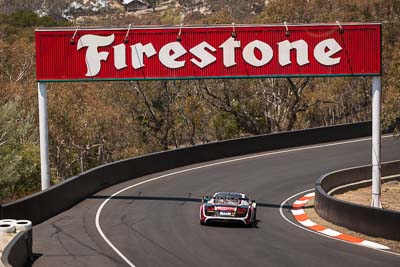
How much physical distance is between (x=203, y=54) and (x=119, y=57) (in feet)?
11.0

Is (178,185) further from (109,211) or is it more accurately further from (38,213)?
(38,213)

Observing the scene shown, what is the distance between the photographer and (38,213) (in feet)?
76.5

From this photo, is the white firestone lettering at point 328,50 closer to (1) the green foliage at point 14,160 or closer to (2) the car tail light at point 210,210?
(2) the car tail light at point 210,210

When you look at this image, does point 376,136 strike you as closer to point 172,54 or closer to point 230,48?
point 230,48

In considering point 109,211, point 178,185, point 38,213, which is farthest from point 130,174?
point 38,213

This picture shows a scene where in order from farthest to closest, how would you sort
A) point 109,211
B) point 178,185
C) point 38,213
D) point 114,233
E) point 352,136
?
point 352,136 < point 178,185 < point 109,211 < point 38,213 < point 114,233

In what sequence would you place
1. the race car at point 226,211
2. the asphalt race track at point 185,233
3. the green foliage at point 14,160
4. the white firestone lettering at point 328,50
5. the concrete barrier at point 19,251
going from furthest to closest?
1. the green foliage at point 14,160
2. the white firestone lettering at point 328,50
3. the race car at point 226,211
4. the asphalt race track at point 185,233
5. the concrete barrier at point 19,251

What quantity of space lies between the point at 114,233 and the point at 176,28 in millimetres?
9060

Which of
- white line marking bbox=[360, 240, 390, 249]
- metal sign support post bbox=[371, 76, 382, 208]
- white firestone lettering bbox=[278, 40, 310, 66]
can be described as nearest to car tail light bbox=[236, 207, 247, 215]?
white line marking bbox=[360, 240, 390, 249]

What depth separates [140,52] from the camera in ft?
88.4

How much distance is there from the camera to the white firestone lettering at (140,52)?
26.9m

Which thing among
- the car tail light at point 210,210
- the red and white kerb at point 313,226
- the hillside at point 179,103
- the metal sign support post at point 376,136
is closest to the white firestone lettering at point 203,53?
the metal sign support post at point 376,136

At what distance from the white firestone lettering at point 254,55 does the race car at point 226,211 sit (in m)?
5.98

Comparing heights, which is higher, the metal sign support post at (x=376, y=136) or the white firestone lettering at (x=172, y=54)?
the white firestone lettering at (x=172, y=54)
